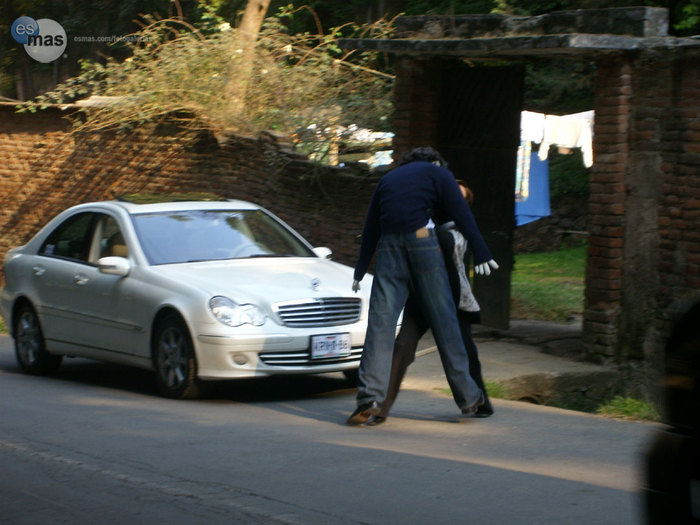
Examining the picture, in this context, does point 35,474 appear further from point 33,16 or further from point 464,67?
point 33,16

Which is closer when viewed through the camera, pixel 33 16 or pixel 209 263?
pixel 209 263

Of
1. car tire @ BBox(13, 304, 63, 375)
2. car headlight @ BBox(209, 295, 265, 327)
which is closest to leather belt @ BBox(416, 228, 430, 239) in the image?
car headlight @ BBox(209, 295, 265, 327)

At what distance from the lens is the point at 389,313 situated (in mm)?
7102

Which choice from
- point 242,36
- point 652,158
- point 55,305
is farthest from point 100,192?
point 652,158

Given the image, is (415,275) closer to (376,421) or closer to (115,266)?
(376,421)

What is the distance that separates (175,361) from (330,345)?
1.23 m

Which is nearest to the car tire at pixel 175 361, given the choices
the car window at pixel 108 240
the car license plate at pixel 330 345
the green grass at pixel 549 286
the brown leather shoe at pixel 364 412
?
the car license plate at pixel 330 345

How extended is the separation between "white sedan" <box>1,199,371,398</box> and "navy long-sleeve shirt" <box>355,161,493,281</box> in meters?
1.40

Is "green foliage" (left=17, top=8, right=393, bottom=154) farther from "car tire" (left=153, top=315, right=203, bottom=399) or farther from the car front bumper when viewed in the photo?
the car front bumper

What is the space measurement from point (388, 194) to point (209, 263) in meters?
2.29

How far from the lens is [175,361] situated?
8.32m

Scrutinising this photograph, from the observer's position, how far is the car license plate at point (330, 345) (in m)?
8.10

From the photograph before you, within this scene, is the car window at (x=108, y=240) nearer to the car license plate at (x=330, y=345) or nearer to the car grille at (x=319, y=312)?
the car grille at (x=319, y=312)

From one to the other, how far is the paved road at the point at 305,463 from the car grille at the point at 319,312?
635mm
